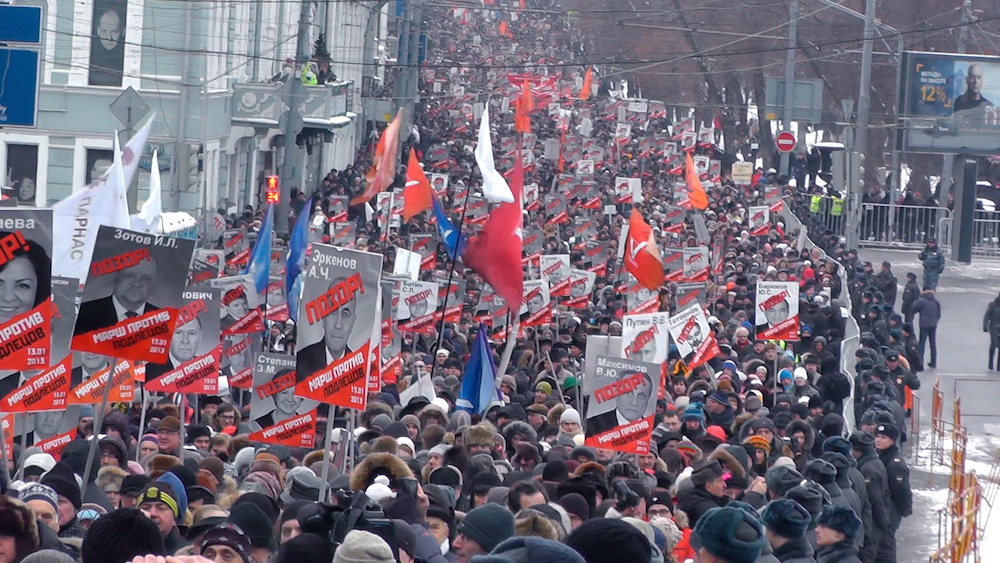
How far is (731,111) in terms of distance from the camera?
2571 inches

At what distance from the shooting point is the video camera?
224 inches

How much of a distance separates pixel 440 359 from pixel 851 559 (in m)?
8.73

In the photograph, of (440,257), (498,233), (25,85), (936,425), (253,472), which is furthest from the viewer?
(440,257)

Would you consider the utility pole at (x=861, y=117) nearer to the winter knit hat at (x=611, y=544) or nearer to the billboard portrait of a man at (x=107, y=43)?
the billboard portrait of a man at (x=107, y=43)

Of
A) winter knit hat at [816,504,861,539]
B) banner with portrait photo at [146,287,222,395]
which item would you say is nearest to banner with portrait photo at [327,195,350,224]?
banner with portrait photo at [146,287,222,395]

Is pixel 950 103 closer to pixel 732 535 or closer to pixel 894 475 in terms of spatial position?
pixel 894 475

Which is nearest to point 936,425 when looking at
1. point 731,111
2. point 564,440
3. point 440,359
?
point 440,359

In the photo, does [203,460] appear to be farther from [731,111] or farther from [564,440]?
[731,111]

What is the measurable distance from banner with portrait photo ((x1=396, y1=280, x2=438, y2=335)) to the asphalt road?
16.0ft

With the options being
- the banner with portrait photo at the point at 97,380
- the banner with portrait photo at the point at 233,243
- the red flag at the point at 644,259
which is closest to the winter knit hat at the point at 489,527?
the banner with portrait photo at the point at 97,380

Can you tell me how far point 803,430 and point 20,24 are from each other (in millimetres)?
6810

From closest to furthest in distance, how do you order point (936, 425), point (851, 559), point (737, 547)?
point (737, 547) < point (851, 559) < point (936, 425)

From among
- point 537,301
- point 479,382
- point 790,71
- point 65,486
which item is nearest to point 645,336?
point 479,382

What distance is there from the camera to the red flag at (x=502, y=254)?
15.6 m
